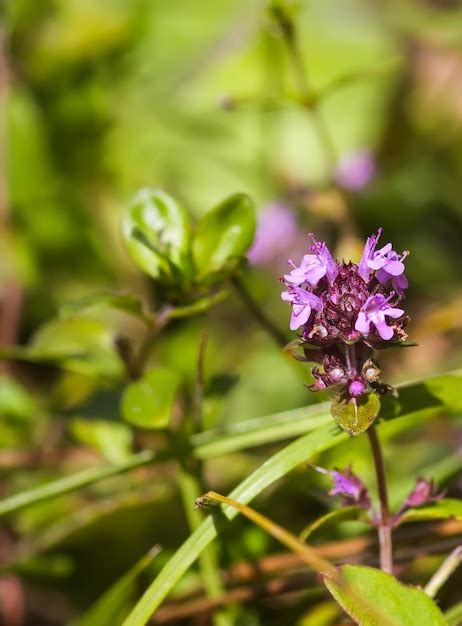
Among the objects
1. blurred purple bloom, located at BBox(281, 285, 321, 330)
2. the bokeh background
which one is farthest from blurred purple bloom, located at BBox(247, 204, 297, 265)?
blurred purple bloom, located at BBox(281, 285, 321, 330)

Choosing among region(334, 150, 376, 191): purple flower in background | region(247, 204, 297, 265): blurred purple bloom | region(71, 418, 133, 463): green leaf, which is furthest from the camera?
region(334, 150, 376, 191): purple flower in background

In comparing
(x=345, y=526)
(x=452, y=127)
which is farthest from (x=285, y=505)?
(x=452, y=127)

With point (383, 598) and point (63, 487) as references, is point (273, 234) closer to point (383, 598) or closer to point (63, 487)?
point (63, 487)

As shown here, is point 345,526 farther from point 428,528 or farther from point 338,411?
point 338,411

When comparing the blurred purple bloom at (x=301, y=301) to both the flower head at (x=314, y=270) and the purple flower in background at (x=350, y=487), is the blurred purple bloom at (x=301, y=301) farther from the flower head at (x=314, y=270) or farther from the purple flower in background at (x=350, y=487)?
the purple flower in background at (x=350, y=487)

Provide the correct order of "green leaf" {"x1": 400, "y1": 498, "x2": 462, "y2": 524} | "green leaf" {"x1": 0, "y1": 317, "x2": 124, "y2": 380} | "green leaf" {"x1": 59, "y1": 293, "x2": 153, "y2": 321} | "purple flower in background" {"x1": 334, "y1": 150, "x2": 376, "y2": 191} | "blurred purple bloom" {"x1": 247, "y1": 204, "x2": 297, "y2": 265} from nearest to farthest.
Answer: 1. "green leaf" {"x1": 400, "y1": 498, "x2": 462, "y2": 524}
2. "green leaf" {"x1": 59, "y1": 293, "x2": 153, "y2": 321}
3. "green leaf" {"x1": 0, "y1": 317, "x2": 124, "y2": 380}
4. "blurred purple bloom" {"x1": 247, "y1": 204, "x2": 297, "y2": 265}
5. "purple flower in background" {"x1": 334, "y1": 150, "x2": 376, "y2": 191}

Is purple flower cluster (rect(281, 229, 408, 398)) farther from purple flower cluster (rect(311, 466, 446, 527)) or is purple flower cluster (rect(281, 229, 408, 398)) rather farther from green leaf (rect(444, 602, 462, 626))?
green leaf (rect(444, 602, 462, 626))

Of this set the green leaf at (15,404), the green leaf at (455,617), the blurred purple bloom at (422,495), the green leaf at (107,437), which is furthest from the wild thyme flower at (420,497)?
the green leaf at (15,404)
